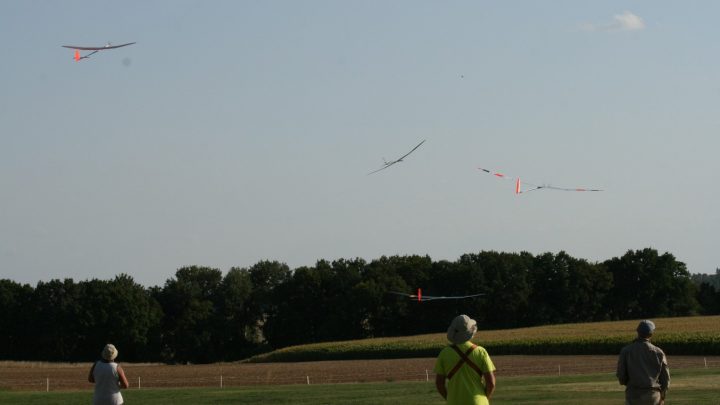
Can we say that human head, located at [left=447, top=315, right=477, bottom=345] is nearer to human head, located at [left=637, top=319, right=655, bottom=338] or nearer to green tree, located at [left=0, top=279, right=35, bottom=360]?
human head, located at [left=637, top=319, right=655, bottom=338]

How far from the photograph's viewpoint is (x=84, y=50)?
96.9 ft

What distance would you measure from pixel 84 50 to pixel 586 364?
38.7 meters

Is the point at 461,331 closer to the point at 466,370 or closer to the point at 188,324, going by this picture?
the point at 466,370

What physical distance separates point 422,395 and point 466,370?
71.2ft

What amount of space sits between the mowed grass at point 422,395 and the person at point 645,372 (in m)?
11.8

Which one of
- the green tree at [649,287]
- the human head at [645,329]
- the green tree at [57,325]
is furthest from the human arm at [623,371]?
the green tree at [649,287]

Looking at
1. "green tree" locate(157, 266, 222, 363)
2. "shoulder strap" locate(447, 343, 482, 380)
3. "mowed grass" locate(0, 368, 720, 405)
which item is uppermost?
"green tree" locate(157, 266, 222, 363)

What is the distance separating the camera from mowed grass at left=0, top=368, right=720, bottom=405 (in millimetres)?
28969

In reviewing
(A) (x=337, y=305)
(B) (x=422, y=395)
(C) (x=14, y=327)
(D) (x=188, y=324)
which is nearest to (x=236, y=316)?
(D) (x=188, y=324)

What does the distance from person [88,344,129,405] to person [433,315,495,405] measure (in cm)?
564

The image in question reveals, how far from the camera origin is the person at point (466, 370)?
1174 cm

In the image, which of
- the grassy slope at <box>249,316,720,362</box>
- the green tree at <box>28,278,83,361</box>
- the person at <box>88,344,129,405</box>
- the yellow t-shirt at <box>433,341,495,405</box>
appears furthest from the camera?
the green tree at <box>28,278,83,361</box>

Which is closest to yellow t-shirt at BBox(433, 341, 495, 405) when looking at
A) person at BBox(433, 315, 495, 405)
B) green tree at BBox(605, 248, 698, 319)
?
person at BBox(433, 315, 495, 405)

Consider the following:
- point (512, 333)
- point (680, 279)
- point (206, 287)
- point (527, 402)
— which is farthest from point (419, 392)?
point (206, 287)
